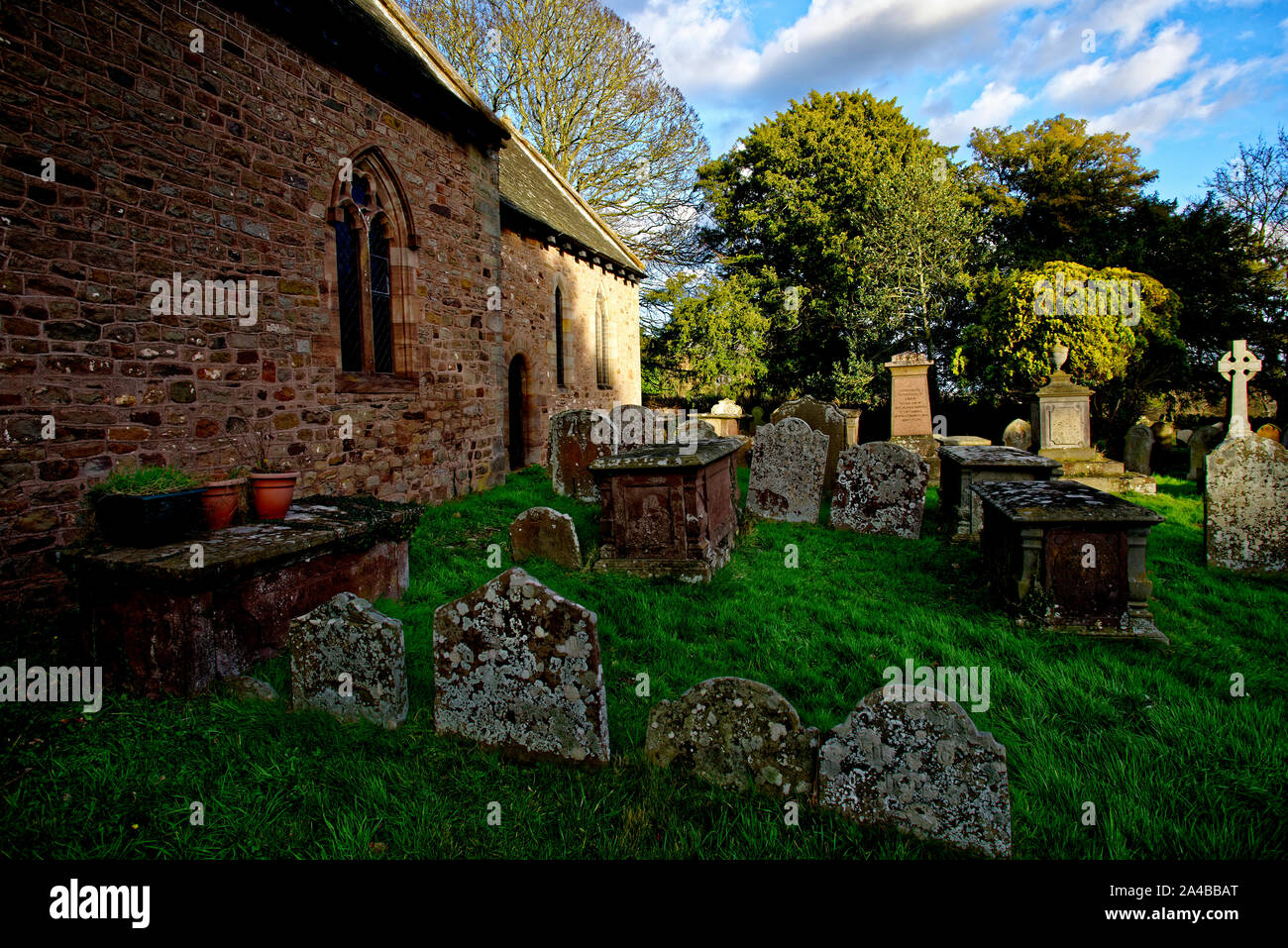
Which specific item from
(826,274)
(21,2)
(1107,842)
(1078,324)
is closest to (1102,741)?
(1107,842)

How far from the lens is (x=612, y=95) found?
18.4 metres

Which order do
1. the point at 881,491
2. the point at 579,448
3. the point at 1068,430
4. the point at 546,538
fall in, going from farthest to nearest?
1. the point at 1068,430
2. the point at 579,448
3. the point at 881,491
4. the point at 546,538

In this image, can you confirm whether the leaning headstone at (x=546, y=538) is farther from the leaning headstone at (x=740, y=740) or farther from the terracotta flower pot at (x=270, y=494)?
the leaning headstone at (x=740, y=740)

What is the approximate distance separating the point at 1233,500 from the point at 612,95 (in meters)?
18.5

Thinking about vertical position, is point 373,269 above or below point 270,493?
above

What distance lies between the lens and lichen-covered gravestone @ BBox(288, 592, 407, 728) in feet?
10.2

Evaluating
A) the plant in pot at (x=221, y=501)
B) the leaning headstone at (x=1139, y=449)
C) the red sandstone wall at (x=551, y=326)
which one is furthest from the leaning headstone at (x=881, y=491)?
the leaning headstone at (x=1139, y=449)

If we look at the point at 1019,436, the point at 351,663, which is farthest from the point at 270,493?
the point at 1019,436

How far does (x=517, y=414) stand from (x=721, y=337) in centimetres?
1007

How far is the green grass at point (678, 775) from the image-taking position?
235 centimetres

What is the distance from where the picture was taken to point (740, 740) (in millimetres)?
2586

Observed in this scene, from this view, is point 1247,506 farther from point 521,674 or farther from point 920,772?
point 521,674

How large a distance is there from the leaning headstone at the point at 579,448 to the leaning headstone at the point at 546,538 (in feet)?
7.61
